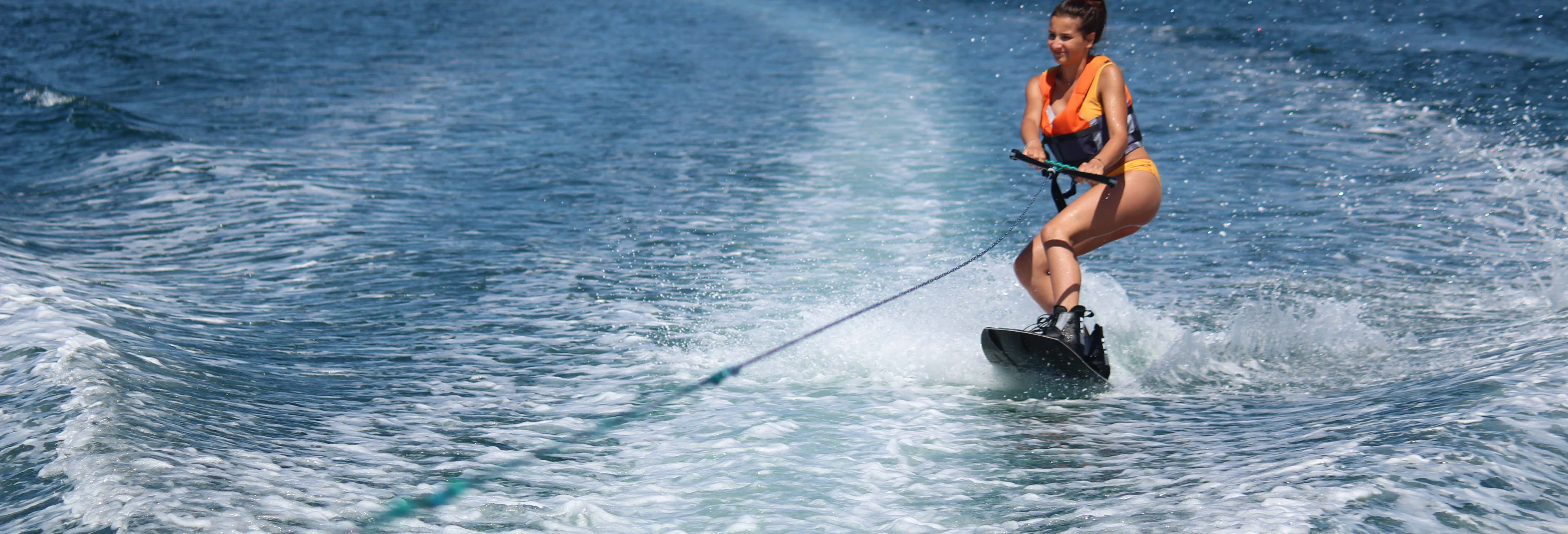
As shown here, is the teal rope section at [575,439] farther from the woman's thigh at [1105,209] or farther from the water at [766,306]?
the woman's thigh at [1105,209]

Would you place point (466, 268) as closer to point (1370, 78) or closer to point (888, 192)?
point (888, 192)

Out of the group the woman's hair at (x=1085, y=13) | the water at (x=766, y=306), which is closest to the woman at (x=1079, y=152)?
the woman's hair at (x=1085, y=13)

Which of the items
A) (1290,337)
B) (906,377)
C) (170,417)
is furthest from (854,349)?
(170,417)

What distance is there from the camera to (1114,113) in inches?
175

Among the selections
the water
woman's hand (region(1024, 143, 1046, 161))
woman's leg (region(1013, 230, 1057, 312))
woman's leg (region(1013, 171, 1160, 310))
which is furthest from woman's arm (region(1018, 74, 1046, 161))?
the water

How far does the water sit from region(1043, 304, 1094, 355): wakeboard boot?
0.25m

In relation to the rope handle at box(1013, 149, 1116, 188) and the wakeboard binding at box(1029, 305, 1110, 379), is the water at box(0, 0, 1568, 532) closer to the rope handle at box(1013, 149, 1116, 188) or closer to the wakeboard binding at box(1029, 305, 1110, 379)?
the wakeboard binding at box(1029, 305, 1110, 379)

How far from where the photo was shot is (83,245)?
7.30 metres

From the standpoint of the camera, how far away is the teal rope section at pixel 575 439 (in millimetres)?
3580

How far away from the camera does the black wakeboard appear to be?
14.8ft

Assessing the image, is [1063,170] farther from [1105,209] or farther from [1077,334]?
[1077,334]

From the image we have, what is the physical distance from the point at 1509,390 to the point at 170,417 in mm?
4545

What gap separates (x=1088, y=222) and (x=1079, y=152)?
0.88 ft

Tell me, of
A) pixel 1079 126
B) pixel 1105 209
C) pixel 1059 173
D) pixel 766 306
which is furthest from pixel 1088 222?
pixel 766 306
